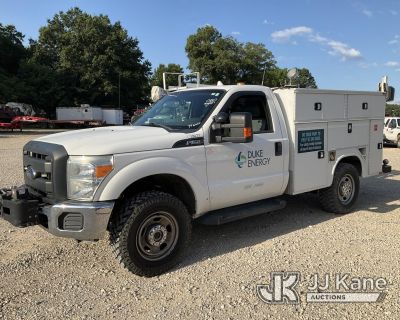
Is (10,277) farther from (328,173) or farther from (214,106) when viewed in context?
(328,173)

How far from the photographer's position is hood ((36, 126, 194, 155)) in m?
4.31

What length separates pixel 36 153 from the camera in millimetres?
4730

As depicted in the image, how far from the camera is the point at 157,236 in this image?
4.70 metres

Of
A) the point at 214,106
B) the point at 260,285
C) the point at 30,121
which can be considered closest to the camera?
the point at 260,285

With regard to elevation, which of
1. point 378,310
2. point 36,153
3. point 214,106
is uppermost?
point 214,106

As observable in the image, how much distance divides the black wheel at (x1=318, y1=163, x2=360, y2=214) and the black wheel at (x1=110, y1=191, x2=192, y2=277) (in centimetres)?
294

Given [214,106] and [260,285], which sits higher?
[214,106]

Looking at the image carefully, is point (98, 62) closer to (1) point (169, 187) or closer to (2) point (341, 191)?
(2) point (341, 191)

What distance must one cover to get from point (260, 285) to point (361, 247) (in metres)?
1.77

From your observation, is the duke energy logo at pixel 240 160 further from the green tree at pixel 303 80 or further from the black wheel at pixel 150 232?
the green tree at pixel 303 80

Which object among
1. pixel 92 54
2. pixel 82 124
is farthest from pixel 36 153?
pixel 92 54

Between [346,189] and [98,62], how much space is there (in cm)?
4645

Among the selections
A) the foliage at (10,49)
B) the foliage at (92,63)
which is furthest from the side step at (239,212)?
the foliage at (10,49)

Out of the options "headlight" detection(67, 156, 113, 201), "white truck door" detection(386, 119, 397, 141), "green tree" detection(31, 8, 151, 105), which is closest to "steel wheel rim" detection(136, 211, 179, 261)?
"headlight" detection(67, 156, 113, 201)
